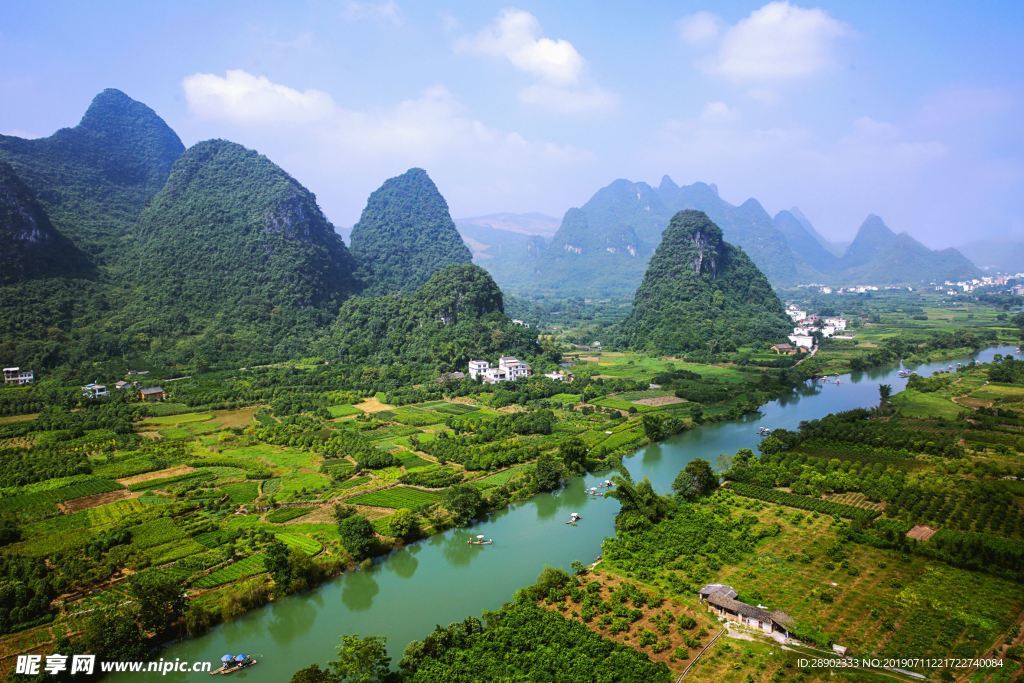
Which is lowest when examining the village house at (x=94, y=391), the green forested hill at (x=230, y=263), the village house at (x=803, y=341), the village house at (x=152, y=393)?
the village house at (x=803, y=341)

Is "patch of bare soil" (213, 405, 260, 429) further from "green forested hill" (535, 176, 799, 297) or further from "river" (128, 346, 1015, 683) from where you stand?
"green forested hill" (535, 176, 799, 297)

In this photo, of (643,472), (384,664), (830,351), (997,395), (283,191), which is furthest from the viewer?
(283,191)

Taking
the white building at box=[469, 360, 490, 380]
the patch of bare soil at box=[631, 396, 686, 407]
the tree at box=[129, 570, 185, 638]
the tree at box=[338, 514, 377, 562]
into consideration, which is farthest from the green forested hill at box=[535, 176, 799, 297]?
the tree at box=[129, 570, 185, 638]

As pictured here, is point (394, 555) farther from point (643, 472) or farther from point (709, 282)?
point (709, 282)

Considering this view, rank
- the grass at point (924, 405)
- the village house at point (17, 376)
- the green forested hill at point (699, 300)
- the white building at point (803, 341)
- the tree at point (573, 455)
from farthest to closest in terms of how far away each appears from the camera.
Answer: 1. the green forested hill at point (699, 300)
2. the white building at point (803, 341)
3. the village house at point (17, 376)
4. the grass at point (924, 405)
5. the tree at point (573, 455)

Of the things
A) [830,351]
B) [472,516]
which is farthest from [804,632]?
[830,351]

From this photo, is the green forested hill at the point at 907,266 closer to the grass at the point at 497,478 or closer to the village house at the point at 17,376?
the grass at the point at 497,478

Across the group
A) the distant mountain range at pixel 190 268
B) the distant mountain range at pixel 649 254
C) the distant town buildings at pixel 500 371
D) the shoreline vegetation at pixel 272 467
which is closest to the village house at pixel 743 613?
the shoreline vegetation at pixel 272 467
